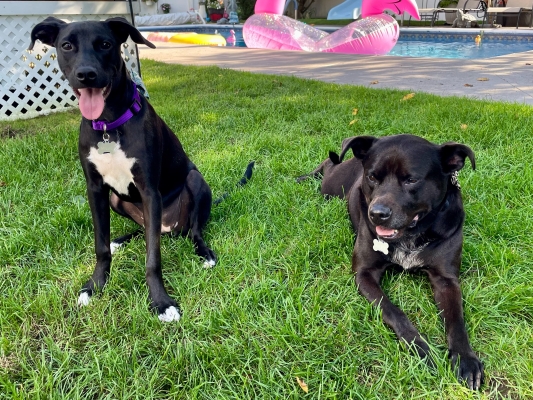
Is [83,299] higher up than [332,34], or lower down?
lower down

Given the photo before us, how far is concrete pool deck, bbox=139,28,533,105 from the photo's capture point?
20.7 feet

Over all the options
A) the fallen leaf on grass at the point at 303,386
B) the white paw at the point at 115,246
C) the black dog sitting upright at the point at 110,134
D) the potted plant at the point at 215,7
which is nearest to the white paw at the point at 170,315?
the black dog sitting upright at the point at 110,134

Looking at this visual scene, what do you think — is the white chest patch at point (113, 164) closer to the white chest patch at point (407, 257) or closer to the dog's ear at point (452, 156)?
the white chest patch at point (407, 257)

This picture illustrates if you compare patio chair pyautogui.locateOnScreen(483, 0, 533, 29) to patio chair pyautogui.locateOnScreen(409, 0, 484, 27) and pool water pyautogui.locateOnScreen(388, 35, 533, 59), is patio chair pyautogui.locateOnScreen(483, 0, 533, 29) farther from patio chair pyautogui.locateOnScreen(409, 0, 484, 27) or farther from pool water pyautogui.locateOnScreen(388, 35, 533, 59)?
pool water pyautogui.locateOnScreen(388, 35, 533, 59)

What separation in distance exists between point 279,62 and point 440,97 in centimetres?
511

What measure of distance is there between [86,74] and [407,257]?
1885 millimetres

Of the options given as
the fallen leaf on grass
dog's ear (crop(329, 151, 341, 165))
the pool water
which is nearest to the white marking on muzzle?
the fallen leaf on grass

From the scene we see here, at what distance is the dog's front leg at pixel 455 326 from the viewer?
5.61 feet

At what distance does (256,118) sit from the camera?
17.2 feet

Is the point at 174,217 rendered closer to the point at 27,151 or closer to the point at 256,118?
the point at 27,151

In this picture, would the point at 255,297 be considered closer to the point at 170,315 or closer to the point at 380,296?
the point at 170,315

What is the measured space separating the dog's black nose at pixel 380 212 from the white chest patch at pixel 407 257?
29cm

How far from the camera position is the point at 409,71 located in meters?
8.09

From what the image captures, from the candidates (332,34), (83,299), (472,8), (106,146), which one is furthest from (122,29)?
(472,8)
